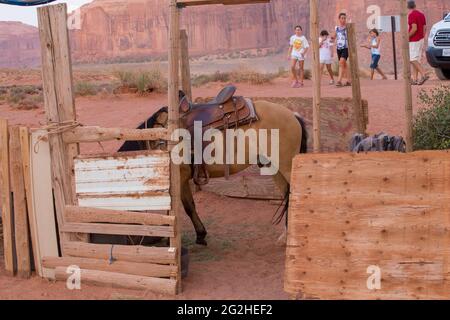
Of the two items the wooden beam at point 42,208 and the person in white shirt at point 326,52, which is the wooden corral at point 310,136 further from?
the person in white shirt at point 326,52

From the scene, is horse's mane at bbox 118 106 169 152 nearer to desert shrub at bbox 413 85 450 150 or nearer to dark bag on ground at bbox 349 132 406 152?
dark bag on ground at bbox 349 132 406 152

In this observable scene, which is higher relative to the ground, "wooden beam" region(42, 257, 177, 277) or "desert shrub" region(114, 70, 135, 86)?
"desert shrub" region(114, 70, 135, 86)

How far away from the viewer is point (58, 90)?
592 cm

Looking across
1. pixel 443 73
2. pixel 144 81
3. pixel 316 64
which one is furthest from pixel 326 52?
pixel 316 64

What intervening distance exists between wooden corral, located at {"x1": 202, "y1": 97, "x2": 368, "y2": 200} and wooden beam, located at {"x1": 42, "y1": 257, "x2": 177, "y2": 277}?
3.39m

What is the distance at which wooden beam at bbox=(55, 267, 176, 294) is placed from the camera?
18.3ft

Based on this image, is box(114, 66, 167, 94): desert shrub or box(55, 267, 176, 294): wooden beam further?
box(114, 66, 167, 94): desert shrub

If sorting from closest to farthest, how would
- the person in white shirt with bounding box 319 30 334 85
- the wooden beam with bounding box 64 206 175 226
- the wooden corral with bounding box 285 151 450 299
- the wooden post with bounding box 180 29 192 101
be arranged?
the wooden corral with bounding box 285 151 450 299 → the wooden beam with bounding box 64 206 175 226 → the wooden post with bounding box 180 29 192 101 → the person in white shirt with bounding box 319 30 334 85

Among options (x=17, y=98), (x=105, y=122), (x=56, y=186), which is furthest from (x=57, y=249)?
(x=17, y=98)

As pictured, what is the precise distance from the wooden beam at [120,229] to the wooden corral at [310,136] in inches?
131

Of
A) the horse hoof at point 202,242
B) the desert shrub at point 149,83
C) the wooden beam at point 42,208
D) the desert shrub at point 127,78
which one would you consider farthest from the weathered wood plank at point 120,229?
the desert shrub at point 127,78

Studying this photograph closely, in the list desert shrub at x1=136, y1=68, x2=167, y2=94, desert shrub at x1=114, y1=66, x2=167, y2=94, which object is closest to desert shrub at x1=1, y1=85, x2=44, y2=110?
desert shrub at x1=114, y1=66, x2=167, y2=94

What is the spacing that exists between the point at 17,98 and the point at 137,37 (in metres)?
53.8

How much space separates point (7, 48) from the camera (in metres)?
80.7
